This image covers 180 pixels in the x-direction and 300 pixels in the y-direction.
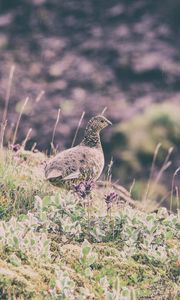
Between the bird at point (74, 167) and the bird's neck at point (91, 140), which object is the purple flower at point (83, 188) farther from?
the bird's neck at point (91, 140)

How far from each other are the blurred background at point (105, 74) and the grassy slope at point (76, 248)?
201 inches

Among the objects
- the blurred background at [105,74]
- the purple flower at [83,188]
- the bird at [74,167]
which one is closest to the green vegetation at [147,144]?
the blurred background at [105,74]

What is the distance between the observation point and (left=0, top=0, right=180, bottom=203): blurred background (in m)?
11.4

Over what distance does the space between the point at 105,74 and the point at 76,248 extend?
957 centimetres

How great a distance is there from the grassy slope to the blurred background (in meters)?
5.11

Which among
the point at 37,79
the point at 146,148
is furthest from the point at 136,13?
the point at 146,148

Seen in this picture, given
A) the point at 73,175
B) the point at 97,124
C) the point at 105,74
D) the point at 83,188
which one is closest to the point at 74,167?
the point at 73,175

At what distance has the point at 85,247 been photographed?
437 cm

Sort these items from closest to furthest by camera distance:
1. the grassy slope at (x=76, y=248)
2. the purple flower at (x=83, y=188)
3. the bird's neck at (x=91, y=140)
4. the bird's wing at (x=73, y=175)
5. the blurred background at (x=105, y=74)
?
the grassy slope at (x=76, y=248), the purple flower at (x=83, y=188), the bird's wing at (x=73, y=175), the bird's neck at (x=91, y=140), the blurred background at (x=105, y=74)

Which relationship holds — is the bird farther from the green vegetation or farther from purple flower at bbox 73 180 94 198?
the green vegetation

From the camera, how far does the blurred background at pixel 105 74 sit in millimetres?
11398

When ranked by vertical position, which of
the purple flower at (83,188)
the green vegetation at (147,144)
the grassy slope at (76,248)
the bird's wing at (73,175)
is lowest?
the green vegetation at (147,144)

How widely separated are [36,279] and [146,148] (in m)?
7.49

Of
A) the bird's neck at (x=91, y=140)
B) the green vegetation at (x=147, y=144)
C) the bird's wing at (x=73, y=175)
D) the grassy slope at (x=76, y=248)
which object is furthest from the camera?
the green vegetation at (x=147, y=144)
